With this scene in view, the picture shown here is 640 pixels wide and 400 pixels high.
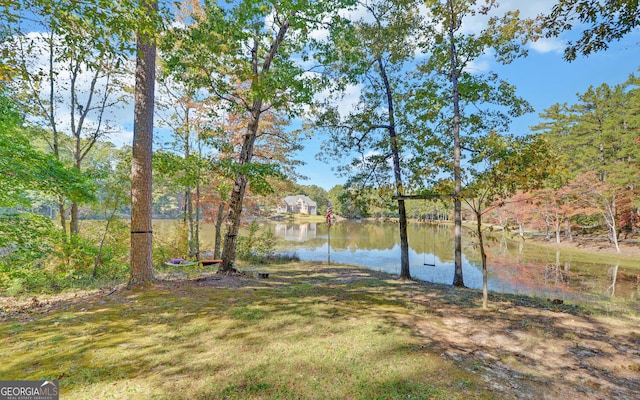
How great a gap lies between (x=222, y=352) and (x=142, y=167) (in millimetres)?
3963

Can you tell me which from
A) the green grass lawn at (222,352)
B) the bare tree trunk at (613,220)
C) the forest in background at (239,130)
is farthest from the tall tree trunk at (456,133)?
the bare tree trunk at (613,220)

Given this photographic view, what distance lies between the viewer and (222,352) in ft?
9.27

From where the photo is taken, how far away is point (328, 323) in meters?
3.84

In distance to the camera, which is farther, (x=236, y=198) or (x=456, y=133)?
(x=456, y=133)

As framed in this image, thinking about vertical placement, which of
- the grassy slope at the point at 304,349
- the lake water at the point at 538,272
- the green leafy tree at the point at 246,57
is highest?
the green leafy tree at the point at 246,57

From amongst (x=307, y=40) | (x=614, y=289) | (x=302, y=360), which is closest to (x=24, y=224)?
(x=302, y=360)

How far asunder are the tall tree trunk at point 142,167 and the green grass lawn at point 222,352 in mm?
804

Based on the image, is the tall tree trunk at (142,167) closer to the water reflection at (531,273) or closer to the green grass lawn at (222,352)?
the green grass lawn at (222,352)

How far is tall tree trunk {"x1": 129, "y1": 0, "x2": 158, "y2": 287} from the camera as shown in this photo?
4965 mm

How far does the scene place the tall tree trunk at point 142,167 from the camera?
16.3ft

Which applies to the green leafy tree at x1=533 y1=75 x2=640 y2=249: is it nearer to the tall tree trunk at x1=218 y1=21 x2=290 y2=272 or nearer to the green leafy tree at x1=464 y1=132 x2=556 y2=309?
the green leafy tree at x1=464 y1=132 x2=556 y2=309

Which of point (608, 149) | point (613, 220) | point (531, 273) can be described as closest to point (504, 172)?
point (531, 273)

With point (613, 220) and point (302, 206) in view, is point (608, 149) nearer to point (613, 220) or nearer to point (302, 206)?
point (613, 220)

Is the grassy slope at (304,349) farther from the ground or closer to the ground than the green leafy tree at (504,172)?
closer to the ground
